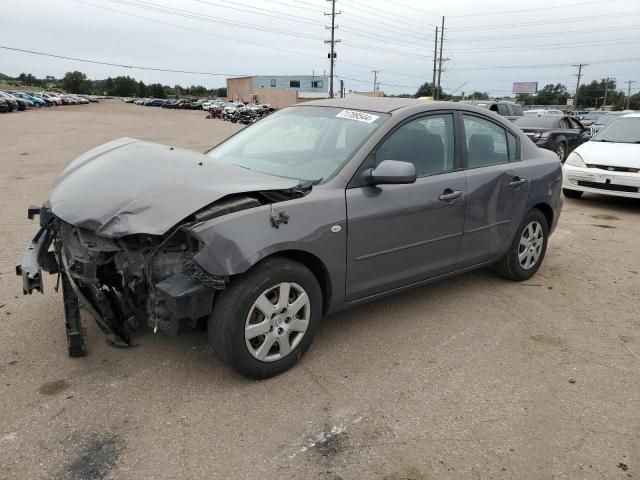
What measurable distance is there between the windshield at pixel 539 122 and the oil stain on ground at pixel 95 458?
1446 cm

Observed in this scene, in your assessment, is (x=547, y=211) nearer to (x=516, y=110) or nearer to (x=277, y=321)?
(x=277, y=321)

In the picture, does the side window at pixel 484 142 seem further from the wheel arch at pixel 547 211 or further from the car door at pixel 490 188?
the wheel arch at pixel 547 211

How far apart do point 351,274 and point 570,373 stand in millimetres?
1545

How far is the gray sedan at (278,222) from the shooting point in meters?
2.95

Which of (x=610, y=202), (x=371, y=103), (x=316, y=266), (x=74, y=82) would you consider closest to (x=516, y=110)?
(x=610, y=202)

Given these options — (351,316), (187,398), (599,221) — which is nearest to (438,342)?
(351,316)

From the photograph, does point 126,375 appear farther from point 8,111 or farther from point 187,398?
point 8,111

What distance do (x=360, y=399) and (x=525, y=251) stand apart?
2.67m

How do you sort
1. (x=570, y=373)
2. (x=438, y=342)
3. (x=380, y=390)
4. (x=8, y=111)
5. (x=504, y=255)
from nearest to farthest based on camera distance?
(x=380, y=390)
(x=570, y=373)
(x=438, y=342)
(x=504, y=255)
(x=8, y=111)

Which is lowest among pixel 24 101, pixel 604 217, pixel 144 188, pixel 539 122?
pixel 604 217

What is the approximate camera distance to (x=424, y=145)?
13.2 ft

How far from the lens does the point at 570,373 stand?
11.4 ft

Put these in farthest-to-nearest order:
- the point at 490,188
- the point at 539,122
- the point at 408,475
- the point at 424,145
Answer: the point at 539,122, the point at 490,188, the point at 424,145, the point at 408,475

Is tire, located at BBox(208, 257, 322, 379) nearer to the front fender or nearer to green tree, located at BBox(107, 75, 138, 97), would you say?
the front fender
